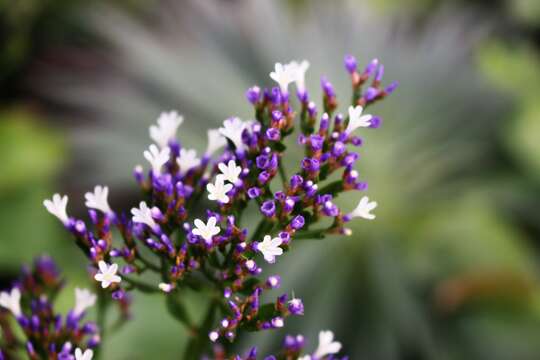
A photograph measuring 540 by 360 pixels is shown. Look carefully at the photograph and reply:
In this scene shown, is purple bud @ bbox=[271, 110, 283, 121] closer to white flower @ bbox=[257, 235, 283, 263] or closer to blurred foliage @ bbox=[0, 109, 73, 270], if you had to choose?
white flower @ bbox=[257, 235, 283, 263]

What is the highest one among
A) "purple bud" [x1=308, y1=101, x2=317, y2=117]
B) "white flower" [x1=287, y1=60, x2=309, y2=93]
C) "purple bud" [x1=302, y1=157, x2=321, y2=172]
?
"white flower" [x1=287, y1=60, x2=309, y2=93]

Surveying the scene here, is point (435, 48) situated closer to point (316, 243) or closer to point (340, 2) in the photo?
point (340, 2)

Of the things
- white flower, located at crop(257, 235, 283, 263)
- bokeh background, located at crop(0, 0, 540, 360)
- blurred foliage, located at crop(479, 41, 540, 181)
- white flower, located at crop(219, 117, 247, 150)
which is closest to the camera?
white flower, located at crop(257, 235, 283, 263)

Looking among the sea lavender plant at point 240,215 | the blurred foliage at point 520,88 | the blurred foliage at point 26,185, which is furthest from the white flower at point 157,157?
the blurred foliage at point 520,88

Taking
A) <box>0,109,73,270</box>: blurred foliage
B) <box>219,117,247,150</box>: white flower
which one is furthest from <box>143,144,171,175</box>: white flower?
<box>0,109,73,270</box>: blurred foliage

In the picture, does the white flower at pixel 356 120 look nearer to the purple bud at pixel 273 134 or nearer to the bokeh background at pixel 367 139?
the purple bud at pixel 273 134

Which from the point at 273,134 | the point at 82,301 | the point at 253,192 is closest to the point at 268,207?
the point at 253,192
